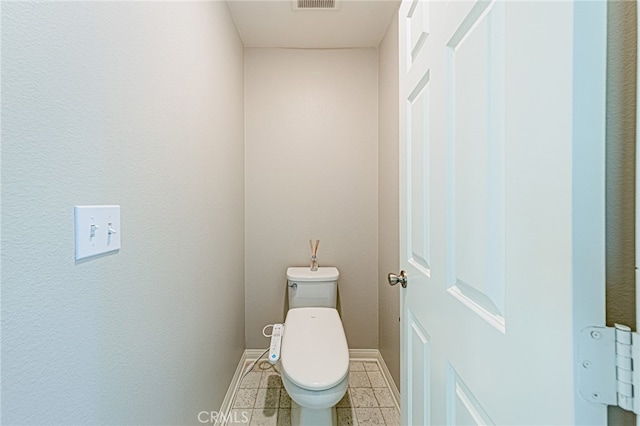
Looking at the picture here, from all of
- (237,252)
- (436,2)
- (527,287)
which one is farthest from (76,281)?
(237,252)

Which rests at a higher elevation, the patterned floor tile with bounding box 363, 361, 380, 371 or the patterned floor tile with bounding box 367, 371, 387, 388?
the patterned floor tile with bounding box 363, 361, 380, 371

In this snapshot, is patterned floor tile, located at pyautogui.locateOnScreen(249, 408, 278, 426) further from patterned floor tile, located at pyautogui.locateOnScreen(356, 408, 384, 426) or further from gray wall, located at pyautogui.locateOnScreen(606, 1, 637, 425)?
gray wall, located at pyautogui.locateOnScreen(606, 1, 637, 425)

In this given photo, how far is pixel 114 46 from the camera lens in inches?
28.9

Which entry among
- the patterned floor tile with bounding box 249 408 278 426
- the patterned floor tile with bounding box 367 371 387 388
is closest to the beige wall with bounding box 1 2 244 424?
the patterned floor tile with bounding box 249 408 278 426

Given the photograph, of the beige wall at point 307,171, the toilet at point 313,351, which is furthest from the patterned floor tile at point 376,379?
the toilet at point 313,351

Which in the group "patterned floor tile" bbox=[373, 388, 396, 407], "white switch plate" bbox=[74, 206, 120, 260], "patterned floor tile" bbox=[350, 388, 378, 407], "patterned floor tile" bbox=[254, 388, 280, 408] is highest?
"white switch plate" bbox=[74, 206, 120, 260]

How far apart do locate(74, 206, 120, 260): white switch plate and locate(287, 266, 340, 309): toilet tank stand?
4.65 ft

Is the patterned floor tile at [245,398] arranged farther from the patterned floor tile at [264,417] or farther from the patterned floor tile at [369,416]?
the patterned floor tile at [369,416]

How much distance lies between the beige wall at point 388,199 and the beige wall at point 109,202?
3.35 feet

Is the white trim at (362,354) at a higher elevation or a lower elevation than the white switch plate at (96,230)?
lower

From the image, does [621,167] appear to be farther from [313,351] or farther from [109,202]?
[313,351]

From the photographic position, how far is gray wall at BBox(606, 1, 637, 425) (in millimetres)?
349

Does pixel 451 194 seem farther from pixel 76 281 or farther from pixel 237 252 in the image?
pixel 237 252

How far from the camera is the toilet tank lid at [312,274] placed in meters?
2.07
